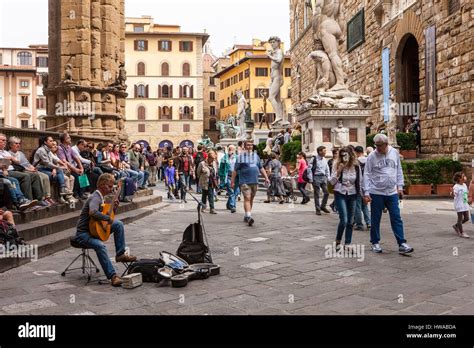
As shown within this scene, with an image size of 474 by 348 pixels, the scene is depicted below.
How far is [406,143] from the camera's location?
19.8 metres

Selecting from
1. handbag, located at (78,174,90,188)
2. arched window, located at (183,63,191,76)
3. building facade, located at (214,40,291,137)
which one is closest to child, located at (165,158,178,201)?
handbag, located at (78,174,90,188)

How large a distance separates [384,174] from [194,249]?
2972 mm

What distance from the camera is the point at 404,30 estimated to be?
21.8m

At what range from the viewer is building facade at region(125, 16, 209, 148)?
223 feet

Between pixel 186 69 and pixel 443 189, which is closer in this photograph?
pixel 443 189

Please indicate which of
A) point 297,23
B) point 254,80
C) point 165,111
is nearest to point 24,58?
point 165,111

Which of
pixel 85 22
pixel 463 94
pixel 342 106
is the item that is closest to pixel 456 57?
pixel 463 94

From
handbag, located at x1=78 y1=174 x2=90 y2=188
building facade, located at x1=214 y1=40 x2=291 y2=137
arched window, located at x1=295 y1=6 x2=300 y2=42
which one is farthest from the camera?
building facade, located at x1=214 y1=40 x2=291 y2=137

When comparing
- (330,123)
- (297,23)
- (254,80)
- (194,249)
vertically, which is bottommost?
(194,249)

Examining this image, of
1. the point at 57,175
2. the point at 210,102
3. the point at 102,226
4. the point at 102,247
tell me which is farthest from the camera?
the point at 210,102

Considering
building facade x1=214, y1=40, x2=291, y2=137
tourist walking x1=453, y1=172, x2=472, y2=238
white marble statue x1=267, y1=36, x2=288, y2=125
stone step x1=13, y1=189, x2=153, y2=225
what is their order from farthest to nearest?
building facade x1=214, y1=40, x2=291, y2=137, white marble statue x1=267, y1=36, x2=288, y2=125, tourist walking x1=453, y1=172, x2=472, y2=238, stone step x1=13, y1=189, x2=153, y2=225

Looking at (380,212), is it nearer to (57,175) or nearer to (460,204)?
(460,204)

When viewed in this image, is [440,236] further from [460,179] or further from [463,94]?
[463,94]

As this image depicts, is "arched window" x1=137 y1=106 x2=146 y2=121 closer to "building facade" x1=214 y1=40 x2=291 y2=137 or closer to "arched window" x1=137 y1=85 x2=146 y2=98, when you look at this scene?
"arched window" x1=137 y1=85 x2=146 y2=98
